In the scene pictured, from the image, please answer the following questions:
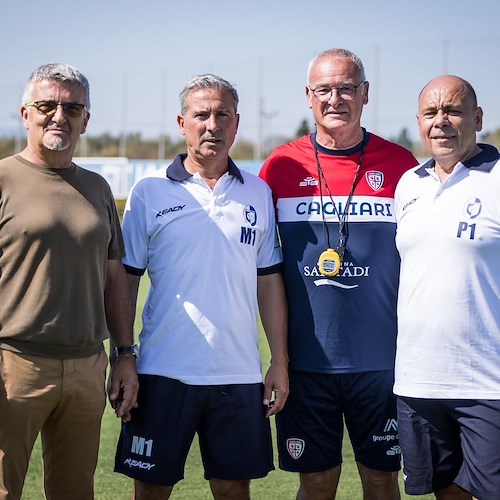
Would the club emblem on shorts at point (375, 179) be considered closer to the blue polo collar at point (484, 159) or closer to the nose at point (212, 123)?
the blue polo collar at point (484, 159)

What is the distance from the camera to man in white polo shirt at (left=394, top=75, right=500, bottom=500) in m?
3.59

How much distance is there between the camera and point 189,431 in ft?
13.0

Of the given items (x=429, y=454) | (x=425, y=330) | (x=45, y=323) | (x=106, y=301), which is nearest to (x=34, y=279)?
(x=45, y=323)

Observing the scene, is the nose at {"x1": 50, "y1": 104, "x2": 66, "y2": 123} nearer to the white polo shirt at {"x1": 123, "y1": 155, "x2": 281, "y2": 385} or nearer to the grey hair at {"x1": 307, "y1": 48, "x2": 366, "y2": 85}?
the white polo shirt at {"x1": 123, "y1": 155, "x2": 281, "y2": 385}

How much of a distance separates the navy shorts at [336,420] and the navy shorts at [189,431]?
28cm

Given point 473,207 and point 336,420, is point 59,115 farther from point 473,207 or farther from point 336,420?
point 336,420

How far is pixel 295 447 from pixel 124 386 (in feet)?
3.22

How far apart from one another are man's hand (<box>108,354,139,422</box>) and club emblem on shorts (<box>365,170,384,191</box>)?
148 cm

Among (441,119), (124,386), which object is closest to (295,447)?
(124,386)

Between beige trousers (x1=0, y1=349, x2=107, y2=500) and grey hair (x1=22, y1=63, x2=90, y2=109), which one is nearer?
beige trousers (x1=0, y1=349, x2=107, y2=500)

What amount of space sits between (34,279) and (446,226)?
1.78 m

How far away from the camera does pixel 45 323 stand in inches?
138

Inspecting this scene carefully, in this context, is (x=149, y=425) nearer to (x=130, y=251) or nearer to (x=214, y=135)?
(x=130, y=251)

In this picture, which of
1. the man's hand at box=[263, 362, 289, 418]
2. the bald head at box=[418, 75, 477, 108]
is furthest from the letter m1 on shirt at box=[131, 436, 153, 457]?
the bald head at box=[418, 75, 477, 108]
